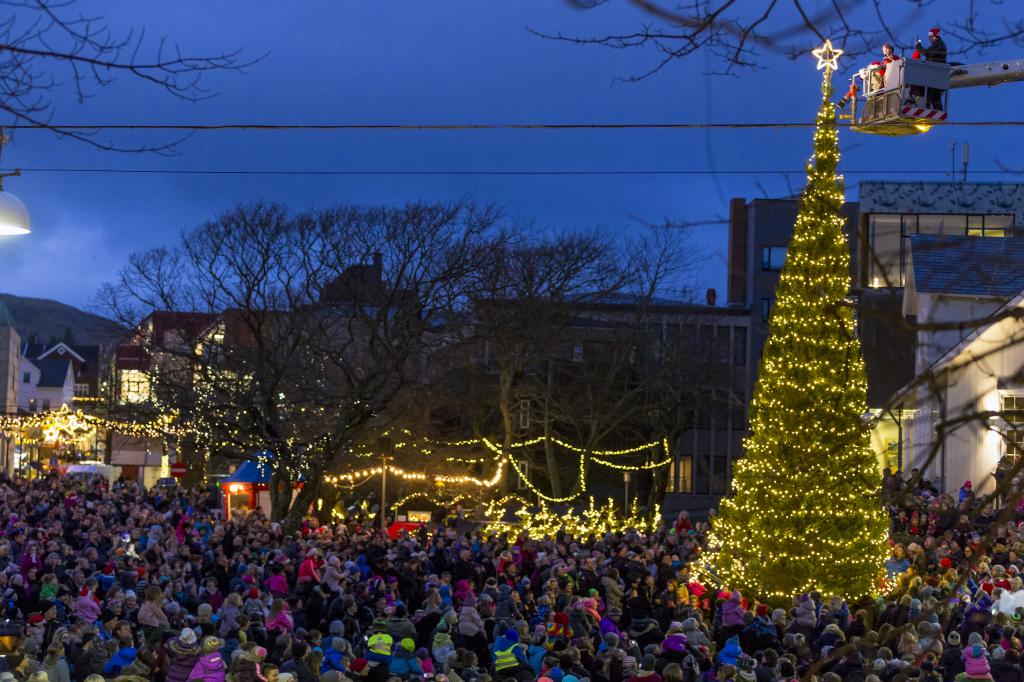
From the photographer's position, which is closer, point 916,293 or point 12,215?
point 12,215

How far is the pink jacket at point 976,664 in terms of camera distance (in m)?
12.0

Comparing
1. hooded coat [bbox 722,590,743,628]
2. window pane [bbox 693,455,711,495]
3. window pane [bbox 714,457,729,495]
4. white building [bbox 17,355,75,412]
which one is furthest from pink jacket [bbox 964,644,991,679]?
white building [bbox 17,355,75,412]

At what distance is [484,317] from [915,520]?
20794 mm

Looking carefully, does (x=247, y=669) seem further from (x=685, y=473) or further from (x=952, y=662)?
(x=685, y=473)

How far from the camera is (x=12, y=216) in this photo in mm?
10047

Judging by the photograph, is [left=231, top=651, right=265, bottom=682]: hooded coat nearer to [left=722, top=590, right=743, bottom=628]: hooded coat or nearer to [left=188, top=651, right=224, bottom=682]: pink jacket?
[left=188, top=651, right=224, bottom=682]: pink jacket

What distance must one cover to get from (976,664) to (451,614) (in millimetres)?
6100

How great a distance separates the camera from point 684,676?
43.5 ft

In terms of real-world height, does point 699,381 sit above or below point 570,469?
above

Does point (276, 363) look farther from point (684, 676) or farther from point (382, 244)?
point (684, 676)

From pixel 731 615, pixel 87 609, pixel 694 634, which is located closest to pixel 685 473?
pixel 731 615

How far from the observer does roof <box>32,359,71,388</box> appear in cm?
15450

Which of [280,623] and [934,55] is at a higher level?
[934,55]

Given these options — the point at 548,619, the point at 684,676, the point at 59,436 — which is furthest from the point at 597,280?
the point at 59,436
